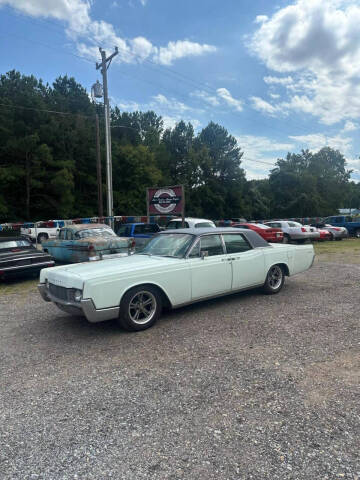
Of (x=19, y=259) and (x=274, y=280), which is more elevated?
(x=19, y=259)

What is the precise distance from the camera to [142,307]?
5023 millimetres

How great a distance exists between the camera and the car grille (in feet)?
16.0

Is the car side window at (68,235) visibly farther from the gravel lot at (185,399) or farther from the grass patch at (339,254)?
the grass patch at (339,254)

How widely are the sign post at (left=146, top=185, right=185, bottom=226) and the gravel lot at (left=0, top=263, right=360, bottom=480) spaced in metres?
10.1

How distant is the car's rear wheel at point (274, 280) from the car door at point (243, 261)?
24 centimetres

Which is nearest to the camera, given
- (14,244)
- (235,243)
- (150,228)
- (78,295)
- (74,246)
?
(78,295)

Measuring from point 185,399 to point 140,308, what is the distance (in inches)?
79.5

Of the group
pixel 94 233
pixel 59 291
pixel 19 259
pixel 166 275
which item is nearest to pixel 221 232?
pixel 166 275

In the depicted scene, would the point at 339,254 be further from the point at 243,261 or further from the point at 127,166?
the point at 127,166

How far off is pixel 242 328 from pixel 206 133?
184 ft

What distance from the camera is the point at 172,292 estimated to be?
17.2 feet

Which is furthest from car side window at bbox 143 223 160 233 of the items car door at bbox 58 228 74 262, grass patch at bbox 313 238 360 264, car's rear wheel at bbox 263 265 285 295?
car's rear wheel at bbox 263 265 285 295

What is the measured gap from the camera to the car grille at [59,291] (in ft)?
16.0

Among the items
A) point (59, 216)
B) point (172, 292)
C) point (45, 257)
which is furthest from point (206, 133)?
point (172, 292)
